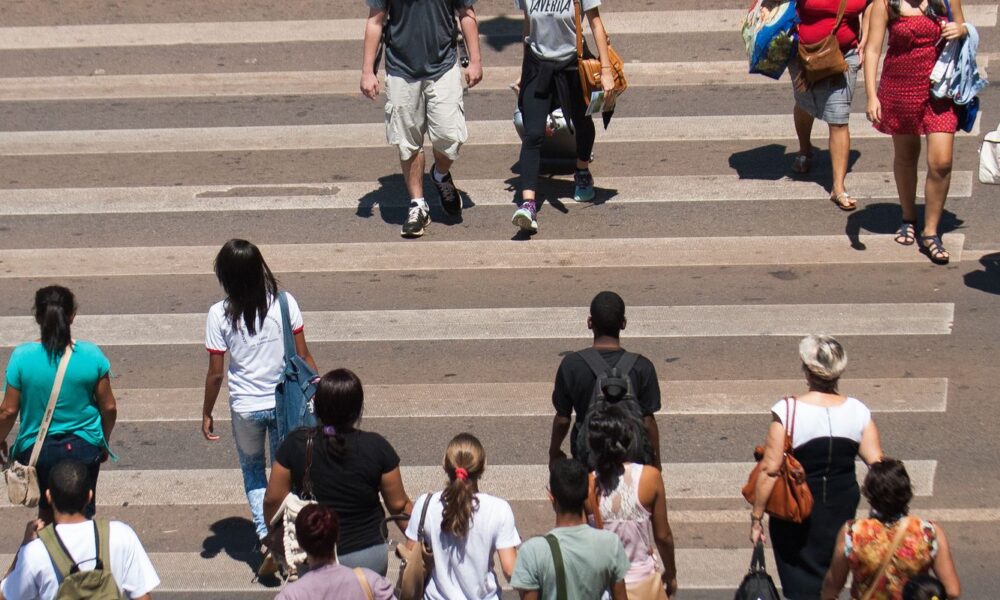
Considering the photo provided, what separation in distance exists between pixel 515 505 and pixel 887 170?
17.8 feet

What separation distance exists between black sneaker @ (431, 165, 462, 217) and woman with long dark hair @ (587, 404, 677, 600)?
18.6 feet

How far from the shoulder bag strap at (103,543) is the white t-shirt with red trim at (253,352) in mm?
1504

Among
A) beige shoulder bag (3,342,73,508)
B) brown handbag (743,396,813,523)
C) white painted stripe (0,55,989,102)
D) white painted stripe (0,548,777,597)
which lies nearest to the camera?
brown handbag (743,396,813,523)

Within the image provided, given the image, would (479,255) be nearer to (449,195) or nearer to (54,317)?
(449,195)

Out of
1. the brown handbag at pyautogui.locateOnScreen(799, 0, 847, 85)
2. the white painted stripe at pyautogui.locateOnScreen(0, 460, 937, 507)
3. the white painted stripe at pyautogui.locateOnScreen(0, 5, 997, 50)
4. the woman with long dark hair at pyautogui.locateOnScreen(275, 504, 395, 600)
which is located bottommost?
the white painted stripe at pyautogui.locateOnScreen(0, 460, 937, 507)

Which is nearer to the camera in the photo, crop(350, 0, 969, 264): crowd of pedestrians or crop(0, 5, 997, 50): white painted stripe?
crop(350, 0, 969, 264): crowd of pedestrians

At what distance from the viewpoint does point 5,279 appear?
10.0 meters

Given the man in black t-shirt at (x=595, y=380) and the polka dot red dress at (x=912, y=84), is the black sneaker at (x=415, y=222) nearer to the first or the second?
the polka dot red dress at (x=912, y=84)

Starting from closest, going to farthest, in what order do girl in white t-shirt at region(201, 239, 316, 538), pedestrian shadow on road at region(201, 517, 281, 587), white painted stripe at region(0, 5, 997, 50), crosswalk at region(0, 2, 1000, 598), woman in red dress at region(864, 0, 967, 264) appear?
girl in white t-shirt at region(201, 239, 316, 538)
pedestrian shadow on road at region(201, 517, 281, 587)
crosswalk at region(0, 2, 1000, 598)
woman in red dress at region(864, 0, 967, 264)
white painted stripe at region(0, 5, 997, 50)

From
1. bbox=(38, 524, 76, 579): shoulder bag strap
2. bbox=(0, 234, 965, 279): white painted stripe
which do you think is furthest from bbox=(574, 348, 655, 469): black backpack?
bbox=(0, 234, 965, 279): white painted stripe

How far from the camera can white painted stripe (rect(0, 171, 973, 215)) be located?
1079 cm

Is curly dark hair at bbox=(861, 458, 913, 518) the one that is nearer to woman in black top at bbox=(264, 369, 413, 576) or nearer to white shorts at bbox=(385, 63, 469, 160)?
woman in black top at bbox=(264, 369, 413, 576)

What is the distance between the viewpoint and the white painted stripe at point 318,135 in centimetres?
1173

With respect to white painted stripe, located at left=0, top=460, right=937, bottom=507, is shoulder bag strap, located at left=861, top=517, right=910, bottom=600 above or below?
above
